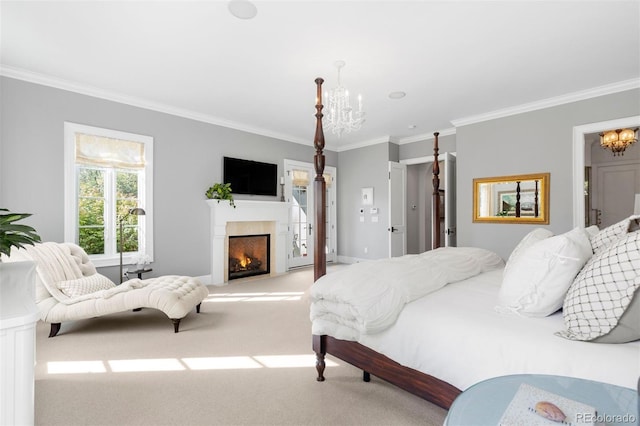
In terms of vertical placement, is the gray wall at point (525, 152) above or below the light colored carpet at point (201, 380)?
above

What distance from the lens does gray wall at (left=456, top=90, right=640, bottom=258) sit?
404 centimetres

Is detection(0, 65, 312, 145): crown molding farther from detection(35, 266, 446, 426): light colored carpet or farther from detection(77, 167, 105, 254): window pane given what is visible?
detection(35, 266, 446, 426): light colored carpet

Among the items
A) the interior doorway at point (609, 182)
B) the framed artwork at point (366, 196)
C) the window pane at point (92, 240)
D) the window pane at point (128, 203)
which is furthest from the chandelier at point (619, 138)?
the window pane at point (92, 240)

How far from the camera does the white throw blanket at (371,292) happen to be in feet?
5.49

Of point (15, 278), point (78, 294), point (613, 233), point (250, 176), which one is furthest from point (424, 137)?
point (15, 278)

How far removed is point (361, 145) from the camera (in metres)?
6.74

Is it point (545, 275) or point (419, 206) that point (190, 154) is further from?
point (419, 206)

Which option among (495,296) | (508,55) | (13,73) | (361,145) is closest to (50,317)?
(13,73)

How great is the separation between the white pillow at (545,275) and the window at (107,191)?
421 centimetres

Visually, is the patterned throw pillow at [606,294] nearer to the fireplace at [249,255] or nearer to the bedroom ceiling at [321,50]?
the bedroom ceiling at [321,50]

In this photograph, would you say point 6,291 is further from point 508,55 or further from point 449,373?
point 508,55

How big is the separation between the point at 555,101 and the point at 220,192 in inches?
199

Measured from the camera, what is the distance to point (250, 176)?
18.3ft

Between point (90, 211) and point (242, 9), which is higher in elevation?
point (242, 9)
